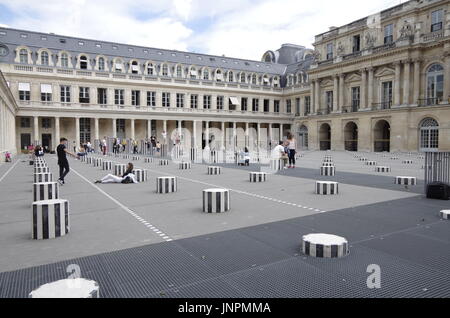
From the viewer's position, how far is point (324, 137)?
52.0m

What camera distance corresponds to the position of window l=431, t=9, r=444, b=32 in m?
36.7

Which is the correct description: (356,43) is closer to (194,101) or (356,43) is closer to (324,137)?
(324,137)

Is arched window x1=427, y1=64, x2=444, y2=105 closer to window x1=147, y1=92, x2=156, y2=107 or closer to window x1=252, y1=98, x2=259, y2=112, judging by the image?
window x1=252, y1=98, x2=259, y2=112

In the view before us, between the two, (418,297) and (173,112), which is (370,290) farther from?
(173,112)

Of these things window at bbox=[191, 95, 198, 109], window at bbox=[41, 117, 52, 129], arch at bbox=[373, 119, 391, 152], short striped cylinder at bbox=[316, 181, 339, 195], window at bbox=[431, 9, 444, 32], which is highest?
window at bbox=[431, 9, 444, 32]

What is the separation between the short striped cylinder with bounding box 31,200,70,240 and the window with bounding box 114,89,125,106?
158ft

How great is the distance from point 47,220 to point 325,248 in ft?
16.4

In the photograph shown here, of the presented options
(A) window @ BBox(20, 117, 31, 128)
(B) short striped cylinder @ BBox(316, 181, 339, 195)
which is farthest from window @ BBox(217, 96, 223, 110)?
(B) short striped cylinder @ BBox(316, 181, 339, 195)

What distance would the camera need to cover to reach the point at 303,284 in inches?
171

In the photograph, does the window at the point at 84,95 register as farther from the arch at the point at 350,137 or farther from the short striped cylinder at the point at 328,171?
the short striped cylinder at the point at 328,171

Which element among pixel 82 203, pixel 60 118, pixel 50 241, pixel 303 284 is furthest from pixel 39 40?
pixel 303 284
